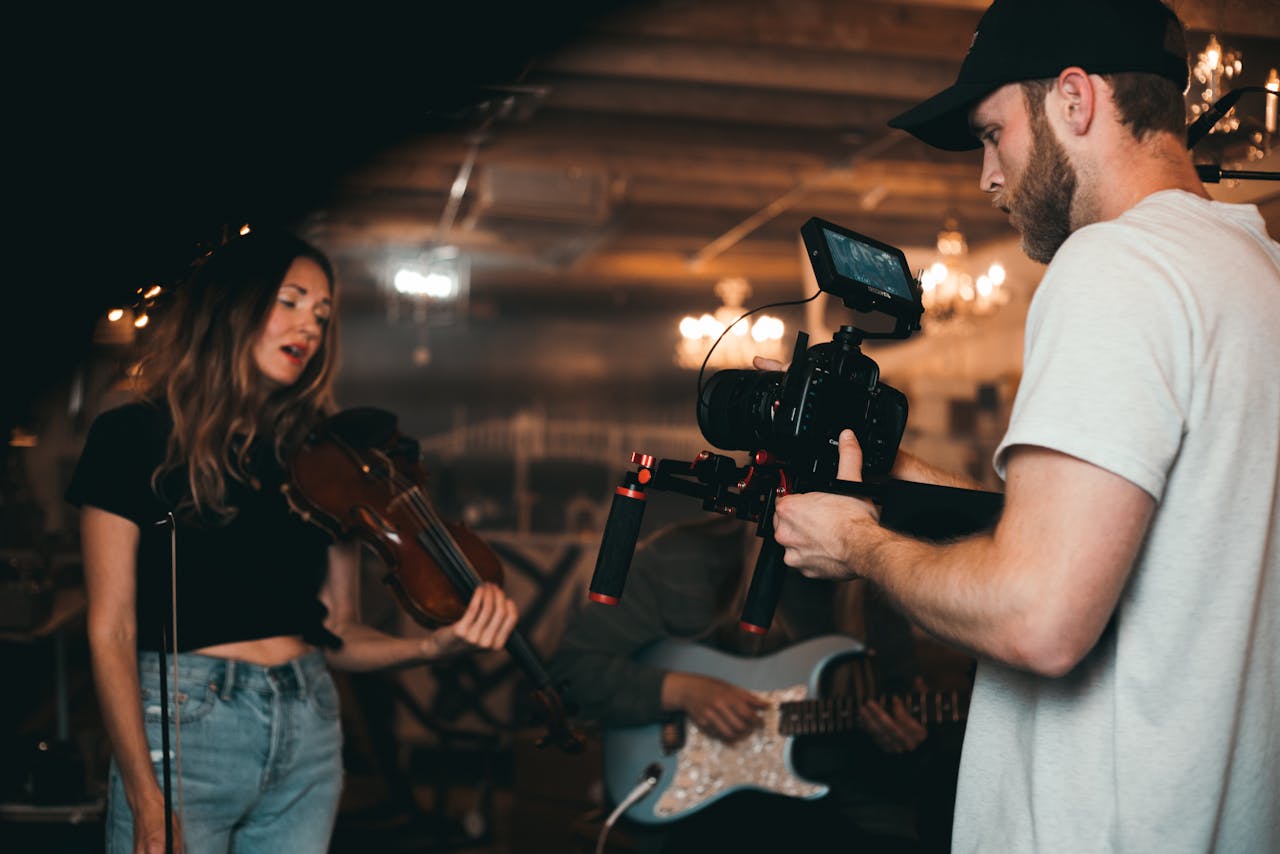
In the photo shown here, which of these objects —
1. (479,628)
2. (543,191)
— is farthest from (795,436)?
(543,191)

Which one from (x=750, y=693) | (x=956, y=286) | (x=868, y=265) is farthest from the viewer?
(x=956, y=286)

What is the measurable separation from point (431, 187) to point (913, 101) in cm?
277

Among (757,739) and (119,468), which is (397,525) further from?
(757,739)

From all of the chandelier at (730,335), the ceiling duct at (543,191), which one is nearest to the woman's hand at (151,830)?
the ceiling duct at (543,191)

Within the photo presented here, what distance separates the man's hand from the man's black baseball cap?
39 cm

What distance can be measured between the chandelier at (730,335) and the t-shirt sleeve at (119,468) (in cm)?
555

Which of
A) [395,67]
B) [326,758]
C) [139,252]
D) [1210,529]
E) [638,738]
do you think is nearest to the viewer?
[1210,529]

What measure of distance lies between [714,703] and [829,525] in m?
1.48

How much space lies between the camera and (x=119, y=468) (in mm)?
1648

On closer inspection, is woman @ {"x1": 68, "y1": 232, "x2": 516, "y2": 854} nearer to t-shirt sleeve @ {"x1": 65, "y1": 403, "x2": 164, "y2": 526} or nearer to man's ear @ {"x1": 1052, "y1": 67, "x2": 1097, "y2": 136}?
t-shirt sleeve @ {"x1": 65, "y1": 403, "x2": 164, "y2": 526}

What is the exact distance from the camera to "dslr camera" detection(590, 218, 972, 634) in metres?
1.21

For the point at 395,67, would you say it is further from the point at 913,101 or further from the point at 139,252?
the point at 913,101

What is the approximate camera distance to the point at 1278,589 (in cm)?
107

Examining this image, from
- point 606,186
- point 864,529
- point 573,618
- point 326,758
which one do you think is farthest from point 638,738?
point 606,186
